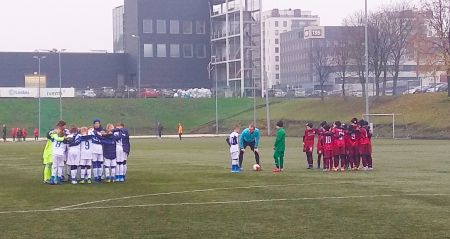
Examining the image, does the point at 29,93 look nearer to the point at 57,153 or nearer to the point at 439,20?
the point at 439,20

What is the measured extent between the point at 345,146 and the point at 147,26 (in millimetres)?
92241

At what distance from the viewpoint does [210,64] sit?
123 m

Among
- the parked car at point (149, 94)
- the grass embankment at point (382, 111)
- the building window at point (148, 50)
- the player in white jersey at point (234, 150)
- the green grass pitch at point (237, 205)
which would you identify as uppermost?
the building window at point (148, 50)

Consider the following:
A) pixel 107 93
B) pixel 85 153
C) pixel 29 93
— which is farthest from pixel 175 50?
pixel 85 153

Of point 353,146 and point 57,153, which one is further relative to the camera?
point 353,146

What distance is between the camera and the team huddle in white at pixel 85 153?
999 inches

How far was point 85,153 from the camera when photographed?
1003 inches

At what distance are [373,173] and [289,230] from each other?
1378 cm

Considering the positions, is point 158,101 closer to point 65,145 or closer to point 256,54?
point 256,54

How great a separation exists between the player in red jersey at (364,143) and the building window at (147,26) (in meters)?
91.5

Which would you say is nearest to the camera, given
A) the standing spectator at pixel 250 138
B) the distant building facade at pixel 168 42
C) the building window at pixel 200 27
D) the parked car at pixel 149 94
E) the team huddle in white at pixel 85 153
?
the team huddle in white at pixel 85 153

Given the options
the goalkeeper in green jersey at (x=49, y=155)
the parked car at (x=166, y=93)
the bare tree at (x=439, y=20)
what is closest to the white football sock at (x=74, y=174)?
the goalkeeper in green jersey at (x=49, y=155)

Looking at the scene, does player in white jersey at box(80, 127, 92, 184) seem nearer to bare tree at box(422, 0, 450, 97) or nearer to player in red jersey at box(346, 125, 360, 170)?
player in red jersey at box(346, 125, 360, 170)

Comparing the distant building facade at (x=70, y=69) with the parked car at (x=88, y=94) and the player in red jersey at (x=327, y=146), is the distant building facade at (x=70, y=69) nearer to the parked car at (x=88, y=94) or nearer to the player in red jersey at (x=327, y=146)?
the parked car at (x=88, y=94)
